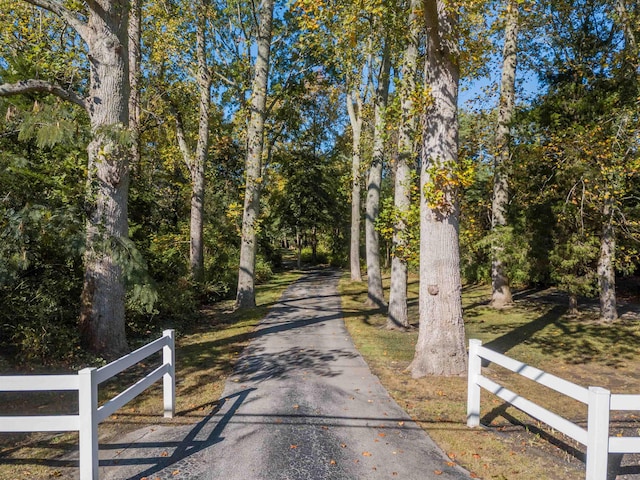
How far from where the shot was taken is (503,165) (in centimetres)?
1442

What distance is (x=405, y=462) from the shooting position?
13.1 ft

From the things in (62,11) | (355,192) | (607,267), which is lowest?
(607,267)

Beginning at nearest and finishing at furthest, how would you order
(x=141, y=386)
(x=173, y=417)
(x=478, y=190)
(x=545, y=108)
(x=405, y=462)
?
1. (x=405, y=462)
2. (x=141, y=386)
3. (x=173, y=417)
4. (x=545, y=108)
5. (x=478, y=190)

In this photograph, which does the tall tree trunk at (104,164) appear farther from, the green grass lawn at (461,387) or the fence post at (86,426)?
the fence post at (86,426)

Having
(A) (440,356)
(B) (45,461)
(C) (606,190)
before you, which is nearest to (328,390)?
(A) (440,356)

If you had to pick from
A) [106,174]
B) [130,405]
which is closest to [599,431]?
[130,405]

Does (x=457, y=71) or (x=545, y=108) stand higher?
(x=545, y=108)

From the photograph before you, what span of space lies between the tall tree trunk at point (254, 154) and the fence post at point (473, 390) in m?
10.2

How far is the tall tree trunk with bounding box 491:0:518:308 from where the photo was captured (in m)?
14.8

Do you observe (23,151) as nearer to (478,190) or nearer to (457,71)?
(457,71)

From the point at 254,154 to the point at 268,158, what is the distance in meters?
9.13

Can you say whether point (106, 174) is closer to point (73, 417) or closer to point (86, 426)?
point (73, 417)

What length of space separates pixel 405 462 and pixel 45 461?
11.2 feet

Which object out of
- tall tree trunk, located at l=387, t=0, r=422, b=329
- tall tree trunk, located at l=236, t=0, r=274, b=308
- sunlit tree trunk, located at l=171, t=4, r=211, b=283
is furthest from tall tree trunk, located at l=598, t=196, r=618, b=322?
sunlit tree trunk, located at l=171, t=4, r=211, b=283
